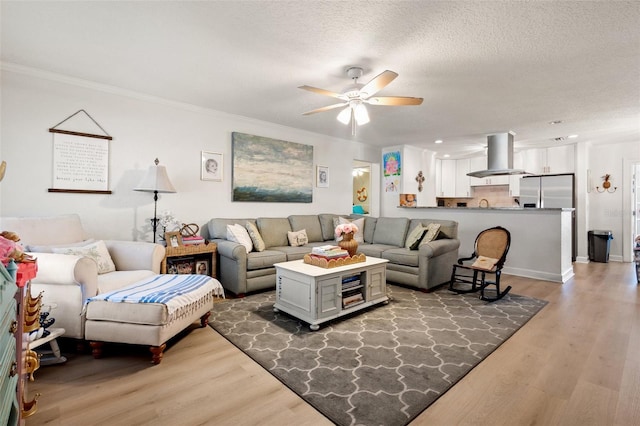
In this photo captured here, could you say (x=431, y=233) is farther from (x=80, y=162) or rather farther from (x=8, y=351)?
(x=80, y=162)

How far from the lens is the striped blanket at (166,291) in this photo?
2.13 metres

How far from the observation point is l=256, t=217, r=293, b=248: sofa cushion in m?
4.41

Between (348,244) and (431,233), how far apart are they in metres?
1.46

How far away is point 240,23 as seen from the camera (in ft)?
7.22

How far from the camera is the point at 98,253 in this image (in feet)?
8.91

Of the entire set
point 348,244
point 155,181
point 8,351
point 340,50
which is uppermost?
point 340,50

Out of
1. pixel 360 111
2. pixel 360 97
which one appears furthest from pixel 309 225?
pixel 360 97

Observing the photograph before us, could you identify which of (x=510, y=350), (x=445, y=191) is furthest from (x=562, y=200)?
(x=510, y=350)

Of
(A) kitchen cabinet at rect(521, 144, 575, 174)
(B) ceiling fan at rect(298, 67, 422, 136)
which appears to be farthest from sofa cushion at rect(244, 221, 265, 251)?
(A) kitchen cabinet at rect(521, 144, 575, 174)

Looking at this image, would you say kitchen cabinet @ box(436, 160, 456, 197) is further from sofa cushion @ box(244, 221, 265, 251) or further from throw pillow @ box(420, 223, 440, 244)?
sofa cushion @ box(244, 221, 265, 251)

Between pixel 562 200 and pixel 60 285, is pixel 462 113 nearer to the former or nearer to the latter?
pixel 562 200

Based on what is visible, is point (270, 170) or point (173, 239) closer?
point (173, 239)

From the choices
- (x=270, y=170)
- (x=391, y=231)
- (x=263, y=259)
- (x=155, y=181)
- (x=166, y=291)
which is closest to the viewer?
(x=166, y=291)

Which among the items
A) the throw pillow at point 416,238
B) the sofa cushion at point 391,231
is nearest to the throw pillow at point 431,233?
the throw pillow at point 416,238
